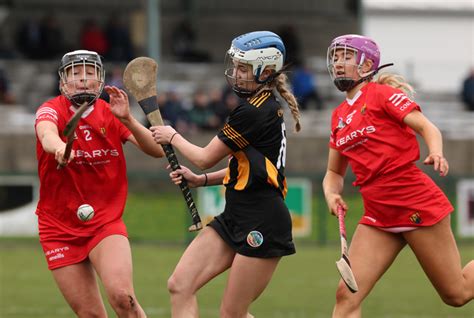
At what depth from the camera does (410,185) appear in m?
8.30

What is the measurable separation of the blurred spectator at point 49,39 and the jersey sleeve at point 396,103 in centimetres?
1916

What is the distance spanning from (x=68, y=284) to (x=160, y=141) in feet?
3.79

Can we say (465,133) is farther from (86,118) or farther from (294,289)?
(86,118)

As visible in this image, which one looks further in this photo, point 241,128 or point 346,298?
point 346,298

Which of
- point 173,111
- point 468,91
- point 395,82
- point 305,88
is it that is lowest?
point 468,91

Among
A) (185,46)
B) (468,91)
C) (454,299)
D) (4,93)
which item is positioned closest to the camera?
(454,299)

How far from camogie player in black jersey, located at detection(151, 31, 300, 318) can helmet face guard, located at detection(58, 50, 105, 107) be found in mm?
519

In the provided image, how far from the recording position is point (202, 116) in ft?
74.9

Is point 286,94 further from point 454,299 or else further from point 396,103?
point 454,299

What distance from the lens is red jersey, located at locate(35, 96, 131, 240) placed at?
8.20m

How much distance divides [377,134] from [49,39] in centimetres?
1948

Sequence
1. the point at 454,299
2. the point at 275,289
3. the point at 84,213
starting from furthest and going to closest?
the point at 275,289 → the point at 454,299 → the point at 84,213

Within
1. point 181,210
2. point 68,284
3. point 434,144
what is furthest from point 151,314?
point 181,210

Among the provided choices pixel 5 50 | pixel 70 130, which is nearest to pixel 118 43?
pixel 5 50
